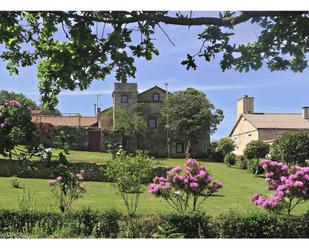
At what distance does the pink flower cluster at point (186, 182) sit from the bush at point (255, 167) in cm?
1047

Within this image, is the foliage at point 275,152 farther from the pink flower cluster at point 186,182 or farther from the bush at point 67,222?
the bush at point 67,222

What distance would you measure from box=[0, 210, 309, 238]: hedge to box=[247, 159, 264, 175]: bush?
38.9 ft

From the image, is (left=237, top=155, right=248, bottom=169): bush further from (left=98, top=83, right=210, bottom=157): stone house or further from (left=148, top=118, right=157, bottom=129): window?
(left=148, top=118, right=157, bottom=129): window

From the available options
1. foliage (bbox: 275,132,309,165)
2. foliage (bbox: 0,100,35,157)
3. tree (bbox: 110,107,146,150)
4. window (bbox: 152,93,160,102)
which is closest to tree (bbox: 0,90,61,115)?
foliage (bbox: 0,100,35,157)

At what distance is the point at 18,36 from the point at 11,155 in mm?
1385

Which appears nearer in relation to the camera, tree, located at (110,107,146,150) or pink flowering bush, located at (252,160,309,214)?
Answer: pink flowering bush, located at (252,160,309,214)

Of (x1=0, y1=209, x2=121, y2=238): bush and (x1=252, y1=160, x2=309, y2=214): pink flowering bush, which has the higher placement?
(x1=252, y1=160, x2=309, y2=214): pink flowering bush

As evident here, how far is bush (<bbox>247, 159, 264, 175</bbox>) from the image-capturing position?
59.4 ft

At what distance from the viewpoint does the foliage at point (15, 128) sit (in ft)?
17.0

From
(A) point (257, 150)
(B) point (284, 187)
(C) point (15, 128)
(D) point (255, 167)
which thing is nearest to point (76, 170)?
(D) point (255, 167)
